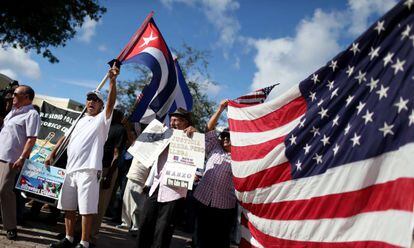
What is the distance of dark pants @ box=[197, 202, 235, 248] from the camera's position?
4.75m

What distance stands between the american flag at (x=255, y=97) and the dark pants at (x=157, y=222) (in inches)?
59.4

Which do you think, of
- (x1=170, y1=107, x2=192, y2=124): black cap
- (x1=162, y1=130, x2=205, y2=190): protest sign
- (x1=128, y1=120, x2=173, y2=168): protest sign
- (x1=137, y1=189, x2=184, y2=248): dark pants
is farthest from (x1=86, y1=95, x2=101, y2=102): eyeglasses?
(x1=137, y1=189, x2=184, y2=248): dark pants

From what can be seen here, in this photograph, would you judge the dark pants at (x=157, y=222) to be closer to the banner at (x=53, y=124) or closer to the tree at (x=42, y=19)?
the banner at (x=53, y=124)

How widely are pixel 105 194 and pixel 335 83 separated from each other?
3987mm

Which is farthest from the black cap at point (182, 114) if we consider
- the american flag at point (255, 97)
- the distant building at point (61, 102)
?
the distant building at point (61, 102)

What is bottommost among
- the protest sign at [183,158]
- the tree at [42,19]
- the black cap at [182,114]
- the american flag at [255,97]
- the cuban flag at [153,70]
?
the protest sign at [183,158]

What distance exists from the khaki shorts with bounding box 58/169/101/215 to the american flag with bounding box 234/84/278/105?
6.67 ft

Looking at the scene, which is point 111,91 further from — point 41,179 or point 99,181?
point 41,179

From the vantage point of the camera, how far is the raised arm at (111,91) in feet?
15.6

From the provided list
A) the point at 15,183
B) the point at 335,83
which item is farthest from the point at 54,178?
the point at 335,83

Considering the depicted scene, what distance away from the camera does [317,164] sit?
3396mm

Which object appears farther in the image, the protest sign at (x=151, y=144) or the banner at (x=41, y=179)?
the banner at (x=41, y=179)

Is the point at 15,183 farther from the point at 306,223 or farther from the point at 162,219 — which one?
the point at 306,223

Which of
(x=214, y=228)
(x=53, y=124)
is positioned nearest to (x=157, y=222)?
(x=214, y=228)
